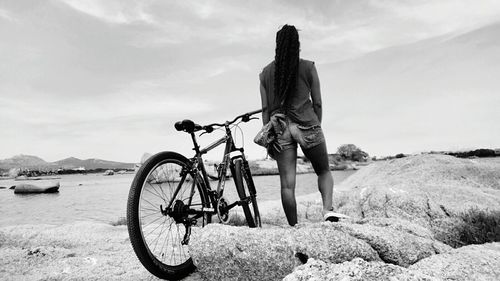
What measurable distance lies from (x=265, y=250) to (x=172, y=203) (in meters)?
1.28

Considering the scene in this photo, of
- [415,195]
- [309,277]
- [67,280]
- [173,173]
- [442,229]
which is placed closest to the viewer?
[309,277]

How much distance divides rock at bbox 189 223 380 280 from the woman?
4.30 feet

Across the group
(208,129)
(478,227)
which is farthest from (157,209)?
(478,227)

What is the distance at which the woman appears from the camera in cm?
375

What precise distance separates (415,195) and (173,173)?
3974mm

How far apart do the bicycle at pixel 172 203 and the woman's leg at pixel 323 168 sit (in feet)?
2.97

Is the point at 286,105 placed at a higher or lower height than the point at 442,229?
higher

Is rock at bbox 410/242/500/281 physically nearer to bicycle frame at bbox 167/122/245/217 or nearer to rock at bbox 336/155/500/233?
bicycle frame at bbox 167/122/245/217

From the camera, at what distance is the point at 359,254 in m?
2.21

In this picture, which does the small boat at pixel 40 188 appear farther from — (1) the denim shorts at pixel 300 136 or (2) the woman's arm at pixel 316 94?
(2) the woman's arm at pixel 316 94

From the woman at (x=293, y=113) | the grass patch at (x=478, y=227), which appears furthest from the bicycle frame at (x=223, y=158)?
the grass patch at (x=478, y=227)

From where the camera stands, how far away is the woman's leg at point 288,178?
3.77 meters

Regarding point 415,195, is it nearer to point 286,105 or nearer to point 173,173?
point 286,105

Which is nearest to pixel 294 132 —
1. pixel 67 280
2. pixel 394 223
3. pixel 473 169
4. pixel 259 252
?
pixel 394 223
